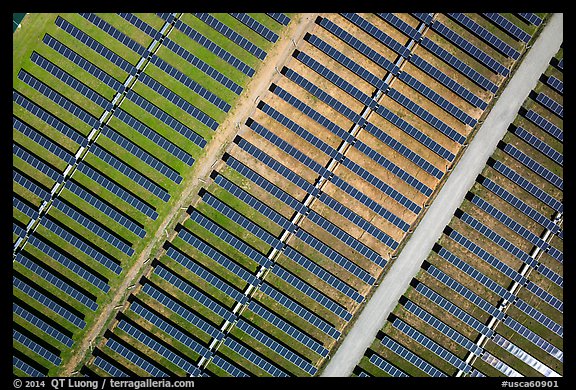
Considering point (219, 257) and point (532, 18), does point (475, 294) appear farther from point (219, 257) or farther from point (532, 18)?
point (532, 18)

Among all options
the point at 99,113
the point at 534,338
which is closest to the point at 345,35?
the point at 99,113

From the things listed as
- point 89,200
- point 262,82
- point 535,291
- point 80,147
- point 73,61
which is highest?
→ point 262,82

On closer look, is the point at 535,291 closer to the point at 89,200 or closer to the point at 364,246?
the point at 364,246

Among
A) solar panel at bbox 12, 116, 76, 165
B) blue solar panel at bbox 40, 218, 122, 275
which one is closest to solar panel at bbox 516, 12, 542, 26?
solar panel at bbox 12, 116, 76, 165

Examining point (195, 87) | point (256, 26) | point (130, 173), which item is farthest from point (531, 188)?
point (130, 173)

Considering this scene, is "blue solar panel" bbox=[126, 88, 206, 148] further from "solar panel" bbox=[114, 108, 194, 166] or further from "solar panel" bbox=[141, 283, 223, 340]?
"solar panel" bbox=[141, 283, 223, 340]
